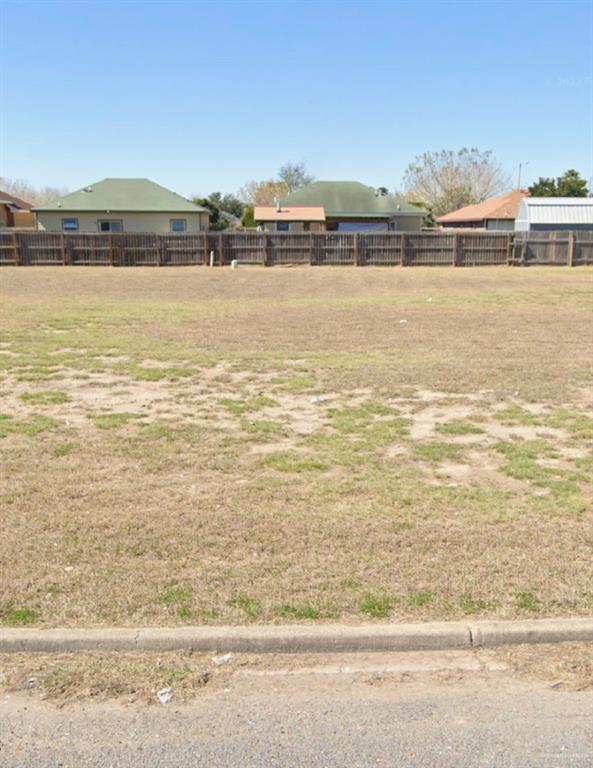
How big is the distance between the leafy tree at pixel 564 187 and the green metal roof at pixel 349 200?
16681 mm

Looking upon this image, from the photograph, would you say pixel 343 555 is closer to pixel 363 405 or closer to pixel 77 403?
pixel 363 405

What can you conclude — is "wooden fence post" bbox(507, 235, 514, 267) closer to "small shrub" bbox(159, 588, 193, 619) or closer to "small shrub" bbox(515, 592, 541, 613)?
"small shrub" bbox(515, 592, 541, 613)

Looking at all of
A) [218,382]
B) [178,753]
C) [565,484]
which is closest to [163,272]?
[218,382]

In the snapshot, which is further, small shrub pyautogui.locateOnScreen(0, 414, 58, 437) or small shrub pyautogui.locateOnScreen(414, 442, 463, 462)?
small shrub pyautogui.locateOnScreen(0, 414, 58, 437)

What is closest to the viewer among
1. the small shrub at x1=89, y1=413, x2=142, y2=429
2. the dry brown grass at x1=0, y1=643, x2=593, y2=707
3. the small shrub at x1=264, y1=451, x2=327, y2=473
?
the dry brown grass at x1=0, y1=643, x2=593, y2=707

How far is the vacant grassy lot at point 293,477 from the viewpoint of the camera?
371 cm

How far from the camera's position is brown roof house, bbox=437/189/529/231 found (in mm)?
67000

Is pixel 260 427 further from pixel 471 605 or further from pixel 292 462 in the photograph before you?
pixel 471 605

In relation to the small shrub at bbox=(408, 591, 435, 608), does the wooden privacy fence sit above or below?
above

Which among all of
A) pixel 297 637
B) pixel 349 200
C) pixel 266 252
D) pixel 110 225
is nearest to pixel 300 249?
pixel 266 252

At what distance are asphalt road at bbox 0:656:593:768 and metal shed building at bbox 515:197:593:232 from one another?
53.1 metres

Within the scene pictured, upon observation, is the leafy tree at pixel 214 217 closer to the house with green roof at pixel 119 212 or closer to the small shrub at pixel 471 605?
the house with green roof at pixel 119 212

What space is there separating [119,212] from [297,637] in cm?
5065

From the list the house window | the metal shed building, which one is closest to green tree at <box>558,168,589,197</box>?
the metal shed building
